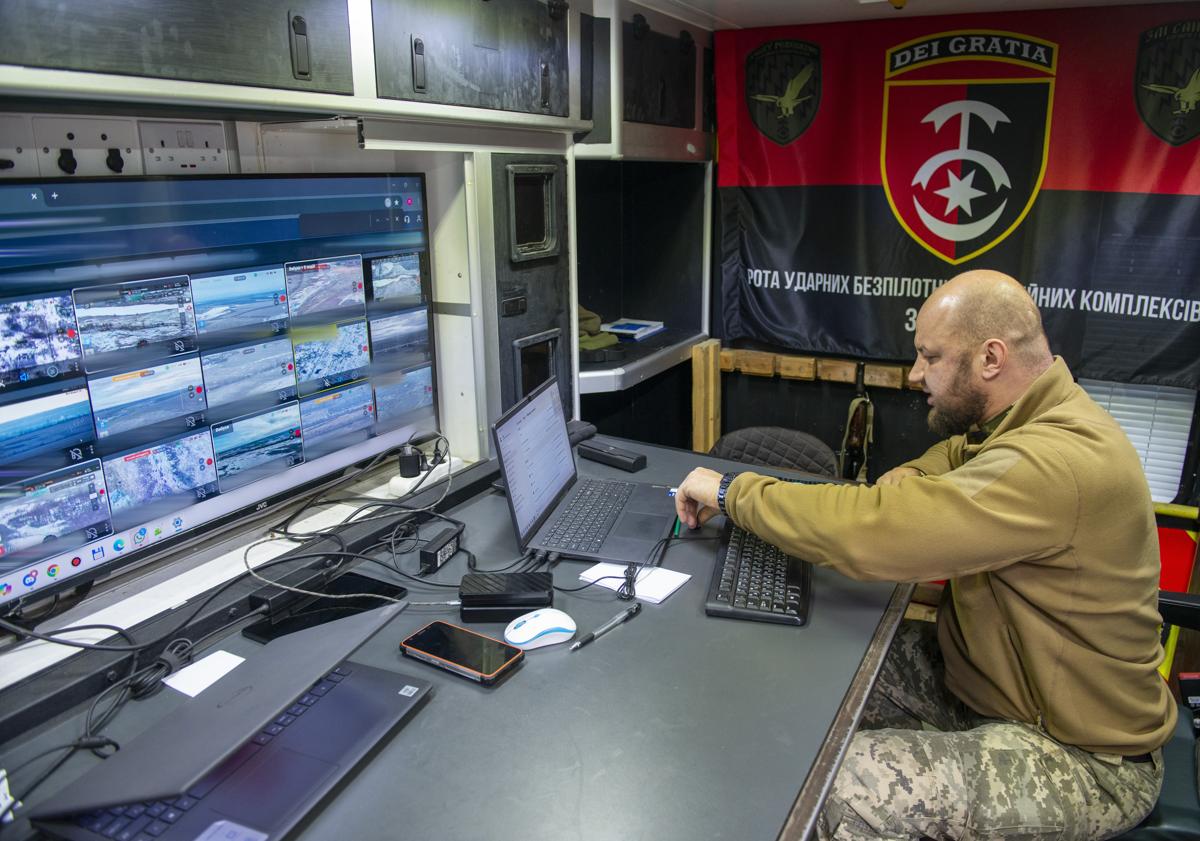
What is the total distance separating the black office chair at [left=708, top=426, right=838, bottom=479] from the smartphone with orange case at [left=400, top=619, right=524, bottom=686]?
122cm

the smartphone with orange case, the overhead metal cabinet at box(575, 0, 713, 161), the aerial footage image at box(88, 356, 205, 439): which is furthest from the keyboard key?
the overhead metal cabinet at box(575, 0, 713, 161)

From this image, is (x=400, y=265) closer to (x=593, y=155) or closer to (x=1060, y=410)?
(x=593, y=155)

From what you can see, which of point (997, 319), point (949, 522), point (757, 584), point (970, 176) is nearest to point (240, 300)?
point (757, 584)

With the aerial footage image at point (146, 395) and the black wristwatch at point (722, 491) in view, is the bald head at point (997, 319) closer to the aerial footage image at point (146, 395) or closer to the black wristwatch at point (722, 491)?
the black wristwatch at point (722, 491)

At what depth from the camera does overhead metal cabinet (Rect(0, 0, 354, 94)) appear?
3.38 feet

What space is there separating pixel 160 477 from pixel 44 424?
0.22 metres

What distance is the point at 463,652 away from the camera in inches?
52.1

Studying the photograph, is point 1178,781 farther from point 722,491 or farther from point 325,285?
point 325,285

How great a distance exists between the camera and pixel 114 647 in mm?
1270

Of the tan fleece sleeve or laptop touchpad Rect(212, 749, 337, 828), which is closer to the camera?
laptop touchpad Rect(212, 749, 337, 828)

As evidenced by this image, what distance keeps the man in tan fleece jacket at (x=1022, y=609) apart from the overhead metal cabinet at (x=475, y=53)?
3.34ft

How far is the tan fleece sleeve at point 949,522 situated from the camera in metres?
1.36

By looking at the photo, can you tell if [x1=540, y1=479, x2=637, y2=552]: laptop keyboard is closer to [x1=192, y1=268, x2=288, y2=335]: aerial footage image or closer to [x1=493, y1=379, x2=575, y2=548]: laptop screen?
[x1=493, y1=379, x2=575, y2=548]: laptop screen

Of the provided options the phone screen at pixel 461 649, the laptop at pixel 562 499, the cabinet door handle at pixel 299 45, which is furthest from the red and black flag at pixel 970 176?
the phone screen at pixel 461 649
